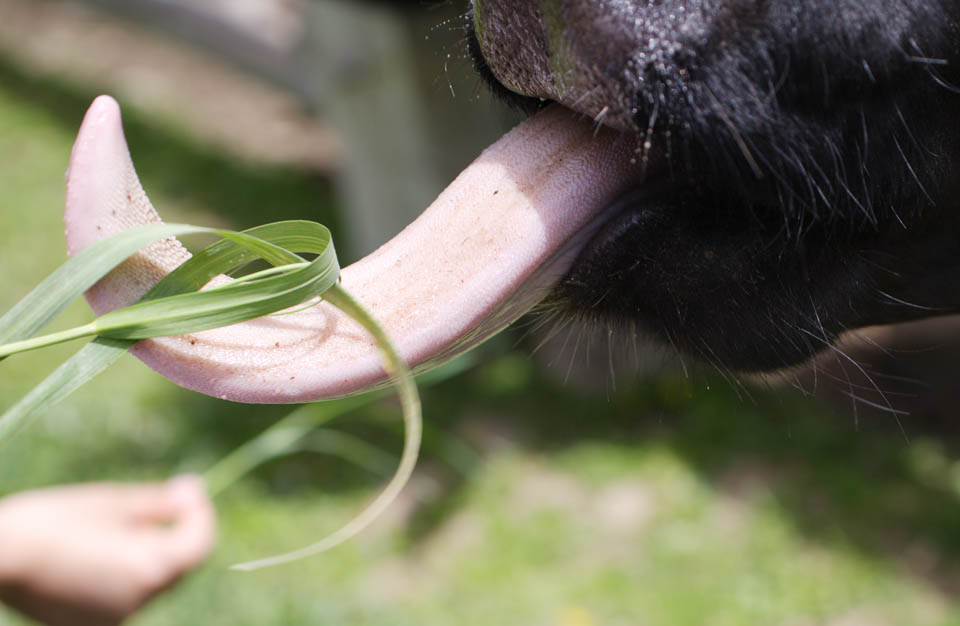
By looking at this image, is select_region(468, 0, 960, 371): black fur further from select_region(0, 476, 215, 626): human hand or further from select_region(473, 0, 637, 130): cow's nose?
select_region(0, 476, 215, 626): human hand

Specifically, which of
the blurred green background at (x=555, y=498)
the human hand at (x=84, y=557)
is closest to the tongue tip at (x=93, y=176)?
the human hand at (x=84, y=557)

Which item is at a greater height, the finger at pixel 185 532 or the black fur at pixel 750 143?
the black fur at pixel 750 143

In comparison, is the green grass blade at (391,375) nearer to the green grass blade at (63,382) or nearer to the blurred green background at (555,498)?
the green grass blade at (63,382)

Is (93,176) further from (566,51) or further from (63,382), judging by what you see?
(566,51)

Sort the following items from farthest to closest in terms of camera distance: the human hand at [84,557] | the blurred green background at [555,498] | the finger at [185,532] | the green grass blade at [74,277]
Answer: the blurred green background at [555,498] → the finger at [185,532] → the human hand at [84,557] → the green grass blade at [74,277]

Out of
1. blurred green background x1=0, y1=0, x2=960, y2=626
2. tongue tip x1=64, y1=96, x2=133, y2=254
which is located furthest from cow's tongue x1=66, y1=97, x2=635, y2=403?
blurred green background x1=0, y1=0, x2=960, y2=626

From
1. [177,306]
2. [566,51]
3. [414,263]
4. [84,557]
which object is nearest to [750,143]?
[566,51]
